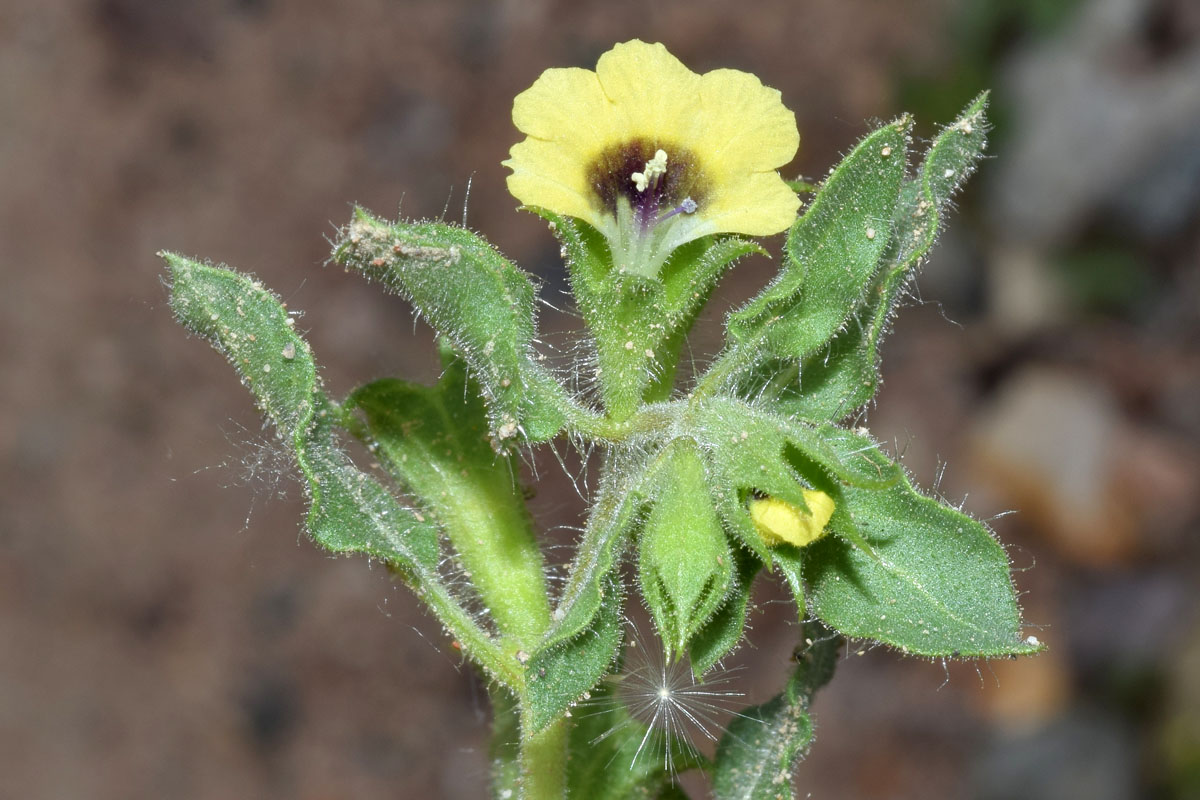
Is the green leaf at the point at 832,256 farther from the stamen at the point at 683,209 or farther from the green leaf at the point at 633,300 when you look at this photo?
the stamen at the point at 683,209

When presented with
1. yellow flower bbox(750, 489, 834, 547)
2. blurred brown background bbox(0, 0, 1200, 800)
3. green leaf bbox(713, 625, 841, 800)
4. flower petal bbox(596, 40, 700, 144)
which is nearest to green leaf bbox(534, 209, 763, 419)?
flower petal bbox(596, 40, 700, 144)

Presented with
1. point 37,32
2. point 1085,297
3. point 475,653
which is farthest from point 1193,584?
point 37,32

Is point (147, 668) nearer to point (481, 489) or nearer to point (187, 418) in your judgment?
point (187, 418)

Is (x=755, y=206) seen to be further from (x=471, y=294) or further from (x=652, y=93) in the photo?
(x=471, y=294)

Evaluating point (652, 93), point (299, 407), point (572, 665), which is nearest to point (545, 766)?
point (572, 665)

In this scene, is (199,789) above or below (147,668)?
below

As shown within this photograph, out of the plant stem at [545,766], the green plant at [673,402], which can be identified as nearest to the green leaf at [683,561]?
the green plant at [673,402]

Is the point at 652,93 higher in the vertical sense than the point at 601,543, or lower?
higher
